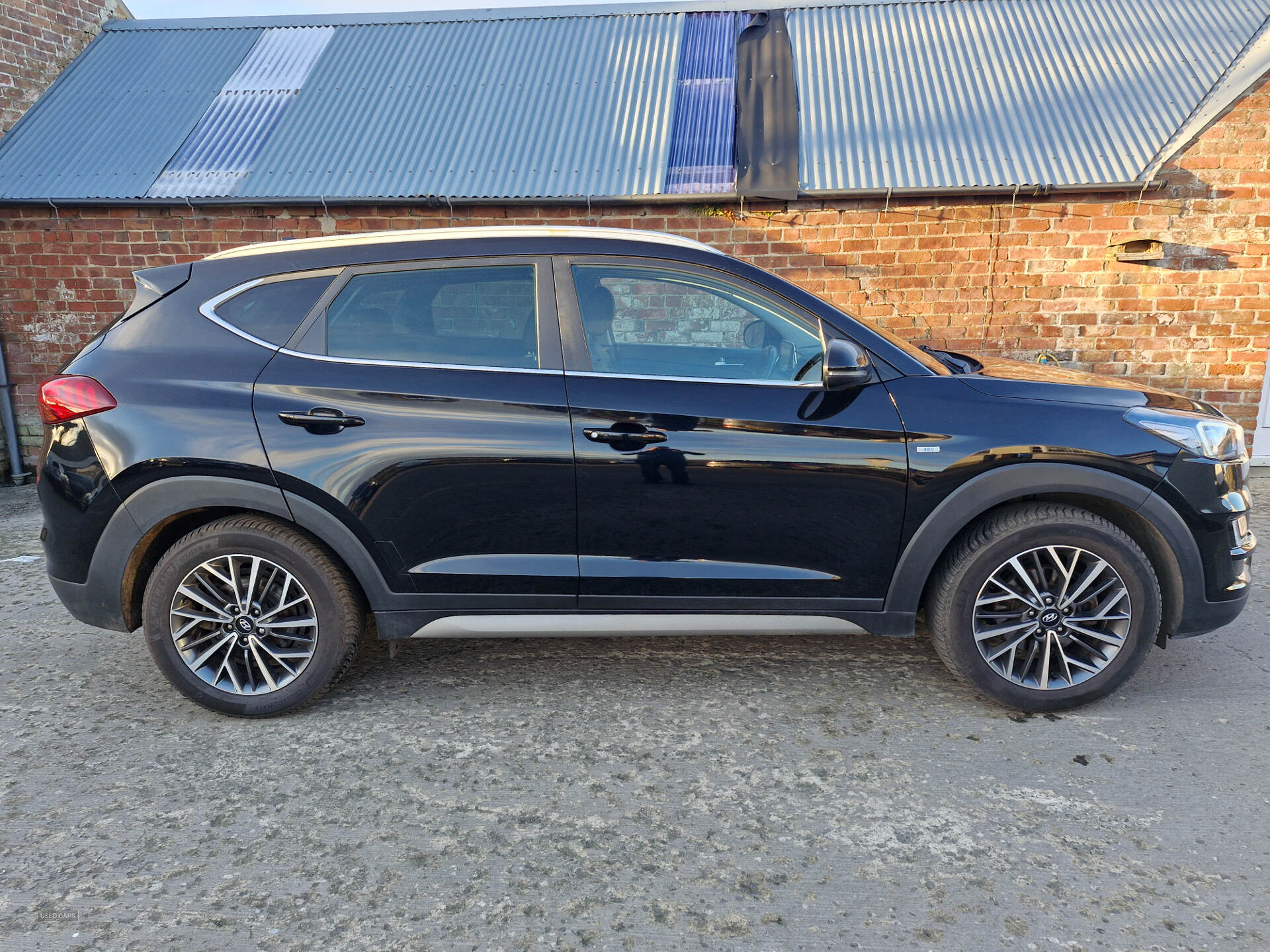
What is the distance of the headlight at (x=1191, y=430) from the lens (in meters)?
3.11

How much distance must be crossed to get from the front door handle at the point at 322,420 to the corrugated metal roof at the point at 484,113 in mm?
4569

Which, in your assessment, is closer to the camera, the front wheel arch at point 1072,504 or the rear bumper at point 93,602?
the front wheel arch at point 1072,504

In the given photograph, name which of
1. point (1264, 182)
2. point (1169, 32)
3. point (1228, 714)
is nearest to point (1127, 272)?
point (1264, 182)

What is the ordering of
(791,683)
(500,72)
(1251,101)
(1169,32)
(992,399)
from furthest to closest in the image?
1. (500,72)
2. (1169,32)
3. (1251,101)
4. (791,683)
5. (992,399)

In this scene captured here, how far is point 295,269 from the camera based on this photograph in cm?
323

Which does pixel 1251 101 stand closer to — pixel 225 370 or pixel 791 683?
pixel 791 683

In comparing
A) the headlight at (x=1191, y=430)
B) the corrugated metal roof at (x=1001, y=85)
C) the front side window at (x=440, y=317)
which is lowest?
the headlight at (x=1191, y=430)

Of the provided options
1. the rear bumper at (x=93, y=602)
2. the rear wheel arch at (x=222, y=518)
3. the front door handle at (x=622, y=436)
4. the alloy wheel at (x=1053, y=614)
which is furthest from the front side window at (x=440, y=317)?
the alloy wheel at (x=1053, y=614)

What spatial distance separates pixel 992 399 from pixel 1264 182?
5665 millimetres

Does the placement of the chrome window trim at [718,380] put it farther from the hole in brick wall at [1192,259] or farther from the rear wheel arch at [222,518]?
the hole in brick wall at [1192,259]

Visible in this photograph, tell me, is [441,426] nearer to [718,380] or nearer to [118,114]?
[718,380]

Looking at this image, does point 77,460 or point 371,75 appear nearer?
point 77,460

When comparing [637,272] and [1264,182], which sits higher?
[1264,182]

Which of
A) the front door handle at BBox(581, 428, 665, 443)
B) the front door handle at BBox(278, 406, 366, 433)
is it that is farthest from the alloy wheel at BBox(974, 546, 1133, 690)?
the front door handle at BBox(278, 406, 366, 433)
